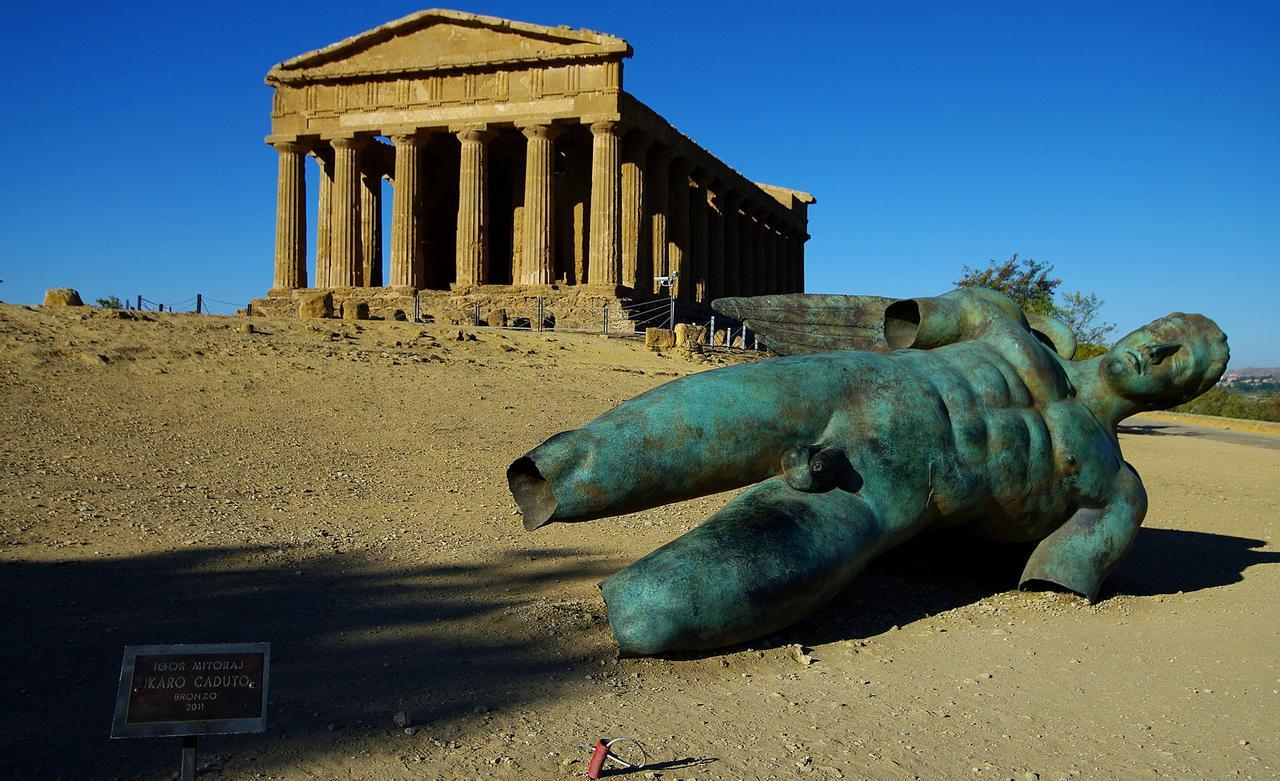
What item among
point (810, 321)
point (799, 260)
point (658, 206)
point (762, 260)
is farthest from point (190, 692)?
point (799, 260)

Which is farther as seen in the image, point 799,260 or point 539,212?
point 799,260

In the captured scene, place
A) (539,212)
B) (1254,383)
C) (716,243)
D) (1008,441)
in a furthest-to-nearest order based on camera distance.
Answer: (1254,383) < (716,243) < (539,212) < (1008,441)

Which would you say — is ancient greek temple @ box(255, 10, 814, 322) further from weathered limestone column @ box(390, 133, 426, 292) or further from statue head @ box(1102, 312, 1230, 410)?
statue head @ box(1102, 312, 1230, 410)

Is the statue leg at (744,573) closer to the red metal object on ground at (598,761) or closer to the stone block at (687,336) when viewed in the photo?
the red metal object on ground at (598,761)

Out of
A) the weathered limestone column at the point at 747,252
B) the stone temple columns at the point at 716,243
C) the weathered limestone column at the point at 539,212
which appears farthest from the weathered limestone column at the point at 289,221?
the weathered limestone column at the point at 747,252

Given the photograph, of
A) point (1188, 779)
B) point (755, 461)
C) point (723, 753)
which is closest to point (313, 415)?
point (755, 461)

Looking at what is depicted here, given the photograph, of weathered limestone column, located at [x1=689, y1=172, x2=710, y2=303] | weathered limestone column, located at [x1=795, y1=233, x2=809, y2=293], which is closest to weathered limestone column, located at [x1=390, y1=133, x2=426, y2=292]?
weathered limestone column, located at [x1=689, y1=172, x2=710, y2=303]

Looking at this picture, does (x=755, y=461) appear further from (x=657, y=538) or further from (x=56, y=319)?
(x=56, y=319)

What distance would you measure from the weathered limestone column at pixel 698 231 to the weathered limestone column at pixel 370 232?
10493 millimetres

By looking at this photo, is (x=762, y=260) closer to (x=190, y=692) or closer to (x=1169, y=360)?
(x=1169, y=360)

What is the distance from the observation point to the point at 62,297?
55.0ft

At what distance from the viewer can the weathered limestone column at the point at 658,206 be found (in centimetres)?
3108

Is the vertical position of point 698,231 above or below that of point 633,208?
above

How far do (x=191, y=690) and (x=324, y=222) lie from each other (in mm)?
30136
